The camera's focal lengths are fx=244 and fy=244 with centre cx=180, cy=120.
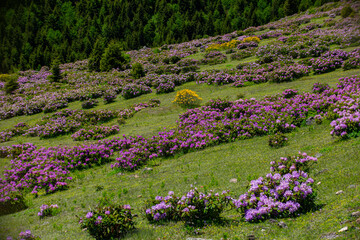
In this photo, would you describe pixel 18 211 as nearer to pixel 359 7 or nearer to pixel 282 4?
pixel 359 7

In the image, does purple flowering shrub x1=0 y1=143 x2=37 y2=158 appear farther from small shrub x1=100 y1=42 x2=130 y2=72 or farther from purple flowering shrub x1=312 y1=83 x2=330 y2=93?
small shrub x1=100 y1=42 x2=130 y2=72

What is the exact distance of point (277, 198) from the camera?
5.65 metres

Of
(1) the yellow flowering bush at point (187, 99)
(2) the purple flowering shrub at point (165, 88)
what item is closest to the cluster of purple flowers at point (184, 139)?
(1) the yellow flowering bush at point (187, 99)

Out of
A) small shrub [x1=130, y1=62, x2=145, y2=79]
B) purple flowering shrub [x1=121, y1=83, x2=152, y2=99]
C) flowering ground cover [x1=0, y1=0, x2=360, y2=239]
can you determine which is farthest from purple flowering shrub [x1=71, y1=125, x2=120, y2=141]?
small shrub [x1=130, y1=62, x2=145, y2=79]

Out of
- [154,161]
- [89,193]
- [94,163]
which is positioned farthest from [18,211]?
[154,161]

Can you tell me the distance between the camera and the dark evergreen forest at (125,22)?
63578 mm

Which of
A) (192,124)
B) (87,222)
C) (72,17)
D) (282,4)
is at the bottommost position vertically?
(192,124)

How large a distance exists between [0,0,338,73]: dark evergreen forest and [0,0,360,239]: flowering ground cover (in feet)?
104

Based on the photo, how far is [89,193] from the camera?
9898mm

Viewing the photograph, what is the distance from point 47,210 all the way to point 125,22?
92.7m

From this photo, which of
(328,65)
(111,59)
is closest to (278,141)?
(328,65)

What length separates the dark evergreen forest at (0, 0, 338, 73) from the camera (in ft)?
209

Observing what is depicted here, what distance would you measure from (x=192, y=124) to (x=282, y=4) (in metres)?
69.4

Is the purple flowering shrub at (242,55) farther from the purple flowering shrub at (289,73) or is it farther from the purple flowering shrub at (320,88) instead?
the purple flowering shrub at (320,88)
